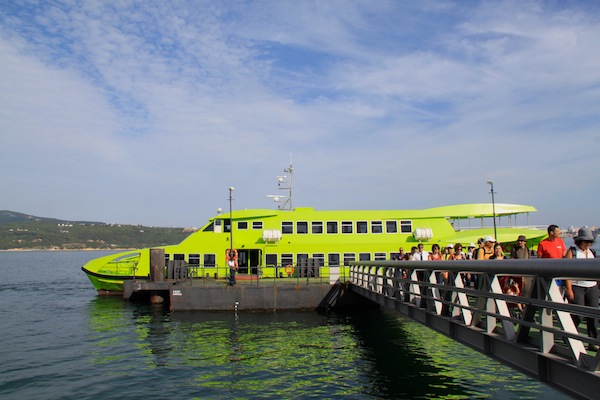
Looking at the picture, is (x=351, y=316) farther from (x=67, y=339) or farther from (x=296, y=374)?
(x=67, y=339)

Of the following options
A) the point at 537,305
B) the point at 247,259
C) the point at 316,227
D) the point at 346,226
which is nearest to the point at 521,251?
the point at 537,305

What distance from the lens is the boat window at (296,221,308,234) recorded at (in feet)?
101

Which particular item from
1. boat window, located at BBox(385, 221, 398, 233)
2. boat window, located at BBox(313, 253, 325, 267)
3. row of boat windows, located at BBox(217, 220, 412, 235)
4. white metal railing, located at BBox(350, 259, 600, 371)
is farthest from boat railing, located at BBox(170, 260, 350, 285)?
white metal railing, located at BBox(350, 259, 600, 371)

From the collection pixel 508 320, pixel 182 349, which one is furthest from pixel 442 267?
pixel 182 349

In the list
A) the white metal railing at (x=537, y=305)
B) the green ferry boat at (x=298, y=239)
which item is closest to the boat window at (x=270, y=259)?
the green ferry boat at (x=298, y=239)

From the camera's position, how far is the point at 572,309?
Result: 5609 mm

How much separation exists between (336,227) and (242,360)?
1574cm

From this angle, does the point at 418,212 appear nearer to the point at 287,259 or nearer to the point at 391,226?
the point at 391,226

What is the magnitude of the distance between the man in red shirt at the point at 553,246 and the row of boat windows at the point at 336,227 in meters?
21.6

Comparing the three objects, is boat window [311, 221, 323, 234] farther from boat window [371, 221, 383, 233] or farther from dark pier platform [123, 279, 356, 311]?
dark pier platform [123, 279, 356, 311]

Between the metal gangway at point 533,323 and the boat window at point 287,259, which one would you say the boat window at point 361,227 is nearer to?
the boat window at point 287,259

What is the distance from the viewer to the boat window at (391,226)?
1216 inches

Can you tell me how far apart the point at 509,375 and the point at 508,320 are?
25.0 feet

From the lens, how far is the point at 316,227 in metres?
31.0
